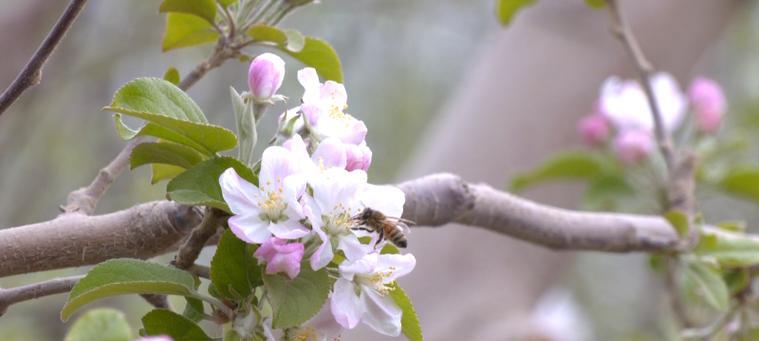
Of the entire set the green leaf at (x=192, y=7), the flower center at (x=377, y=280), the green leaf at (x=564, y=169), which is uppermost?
the green leaf at (x=192, y=7)

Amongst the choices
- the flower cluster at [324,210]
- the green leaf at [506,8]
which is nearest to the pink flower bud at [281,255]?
the flower cluster at [324,210]

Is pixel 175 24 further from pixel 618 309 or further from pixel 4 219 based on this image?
pixel 618 309

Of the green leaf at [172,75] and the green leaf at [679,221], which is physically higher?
the green leaf at [172,75]

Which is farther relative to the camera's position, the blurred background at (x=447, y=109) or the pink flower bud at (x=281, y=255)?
the blurred background at (x=447, y=109)

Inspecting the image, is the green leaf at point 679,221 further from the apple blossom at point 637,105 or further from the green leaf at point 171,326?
the green leaf at point 171,326

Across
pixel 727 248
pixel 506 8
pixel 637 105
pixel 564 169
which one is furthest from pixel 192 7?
pixel 637 105

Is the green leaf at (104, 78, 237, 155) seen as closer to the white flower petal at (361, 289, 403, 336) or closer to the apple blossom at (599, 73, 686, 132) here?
the white flower petal at (361, 289, 403, 336)

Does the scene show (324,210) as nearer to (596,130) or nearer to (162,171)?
(162,171)
